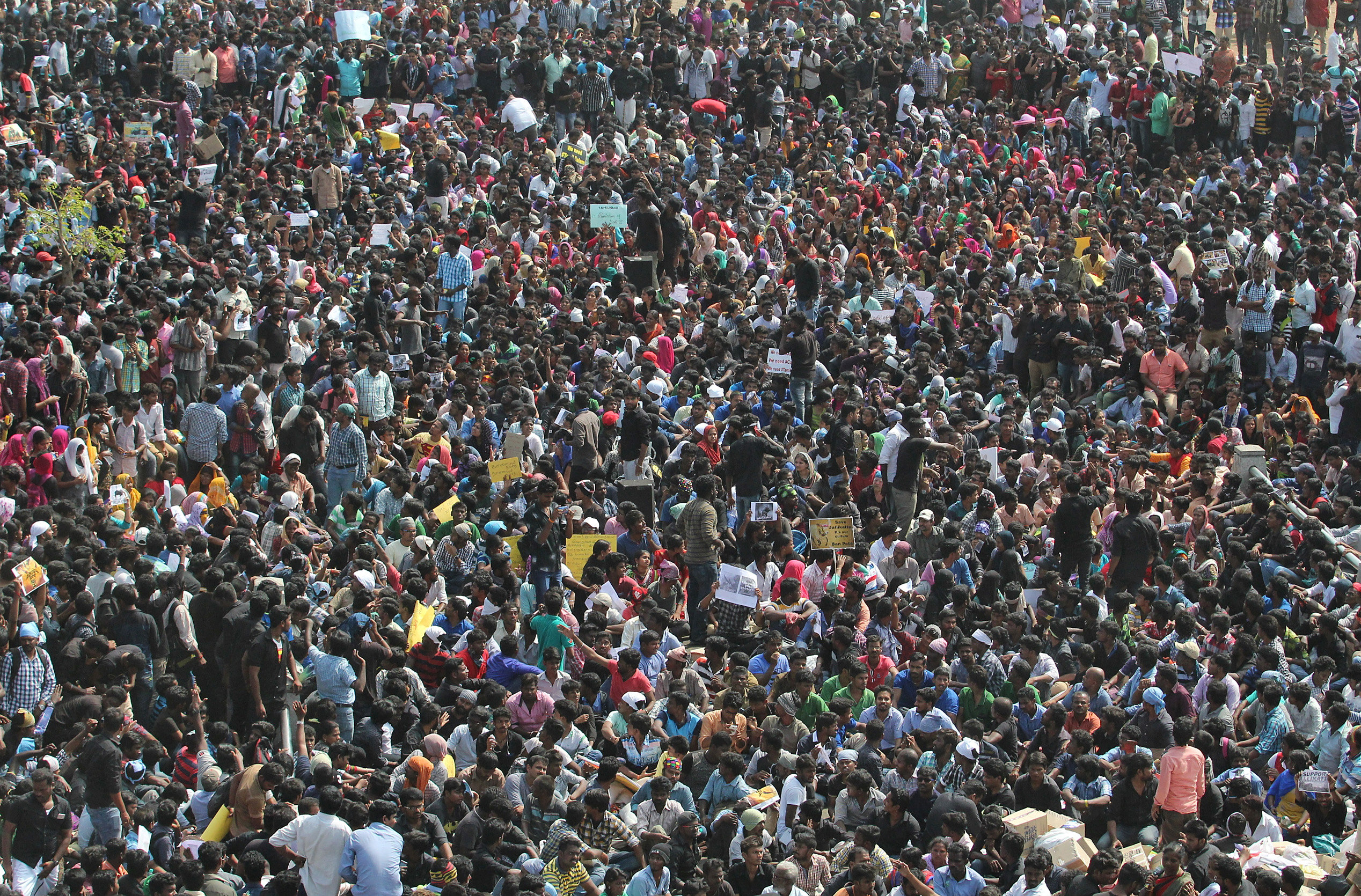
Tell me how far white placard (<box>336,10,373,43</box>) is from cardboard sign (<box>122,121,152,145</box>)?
13.7ft

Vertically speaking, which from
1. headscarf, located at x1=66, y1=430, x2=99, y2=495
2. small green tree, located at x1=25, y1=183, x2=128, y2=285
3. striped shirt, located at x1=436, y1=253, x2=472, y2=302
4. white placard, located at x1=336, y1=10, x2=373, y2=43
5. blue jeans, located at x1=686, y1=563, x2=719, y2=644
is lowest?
blue jeans, located at x1=686, y1=563, x2=719, y2=644

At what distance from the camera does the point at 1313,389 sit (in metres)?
18.6

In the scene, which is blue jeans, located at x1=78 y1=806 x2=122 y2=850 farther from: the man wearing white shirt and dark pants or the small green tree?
the small green tree

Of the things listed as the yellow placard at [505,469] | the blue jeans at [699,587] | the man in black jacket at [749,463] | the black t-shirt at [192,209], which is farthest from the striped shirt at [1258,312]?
the black t-shirt at [192,209]

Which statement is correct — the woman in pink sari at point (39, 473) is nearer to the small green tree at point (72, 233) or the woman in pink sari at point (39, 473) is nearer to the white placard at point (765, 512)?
the small green tree at point (72, 233)

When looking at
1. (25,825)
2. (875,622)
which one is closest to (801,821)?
(875,622)

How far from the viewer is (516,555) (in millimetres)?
14039

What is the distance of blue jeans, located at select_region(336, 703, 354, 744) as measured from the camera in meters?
11.6

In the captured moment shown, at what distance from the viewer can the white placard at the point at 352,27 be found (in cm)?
2628

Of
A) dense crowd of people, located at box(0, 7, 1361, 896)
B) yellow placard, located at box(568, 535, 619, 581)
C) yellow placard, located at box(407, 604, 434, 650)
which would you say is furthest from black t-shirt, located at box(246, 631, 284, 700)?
yellow placard, located at box(568, 535, 619, 581)

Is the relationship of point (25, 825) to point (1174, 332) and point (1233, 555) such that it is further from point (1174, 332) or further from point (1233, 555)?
point (1174, 332)

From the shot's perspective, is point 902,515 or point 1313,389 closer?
point 902,515

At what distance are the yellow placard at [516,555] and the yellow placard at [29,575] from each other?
361cm

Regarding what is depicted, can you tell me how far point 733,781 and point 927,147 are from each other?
15.4 meters
